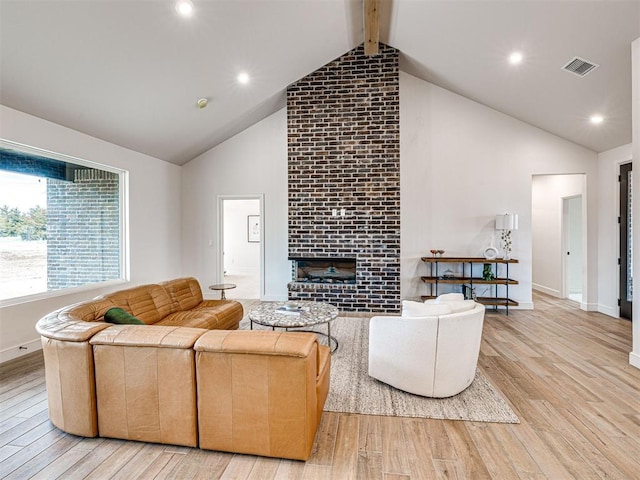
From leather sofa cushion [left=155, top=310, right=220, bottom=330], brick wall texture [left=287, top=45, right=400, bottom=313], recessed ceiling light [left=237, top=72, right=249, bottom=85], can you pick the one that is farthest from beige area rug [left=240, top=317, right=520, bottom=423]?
recessed ceiling light [left=237, top=72, right=249, bottom=85]

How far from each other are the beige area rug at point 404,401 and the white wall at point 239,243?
24.7ft

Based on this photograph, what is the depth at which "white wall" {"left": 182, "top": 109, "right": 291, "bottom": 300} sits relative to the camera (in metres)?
5.99

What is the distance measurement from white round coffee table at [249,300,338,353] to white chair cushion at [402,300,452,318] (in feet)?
2.82

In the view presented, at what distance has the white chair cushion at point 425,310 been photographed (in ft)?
8.23

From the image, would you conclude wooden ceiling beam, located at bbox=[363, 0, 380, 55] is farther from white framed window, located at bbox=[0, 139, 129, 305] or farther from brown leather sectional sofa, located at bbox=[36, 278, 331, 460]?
white framed window, located at bbox=[0, 139, 129, 305]

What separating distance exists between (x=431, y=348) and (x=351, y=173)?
354 cm

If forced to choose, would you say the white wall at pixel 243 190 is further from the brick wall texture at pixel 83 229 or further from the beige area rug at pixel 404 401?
the beige area rug at pixel 404 401

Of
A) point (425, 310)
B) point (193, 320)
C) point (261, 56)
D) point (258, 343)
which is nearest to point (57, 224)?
point (193, 320)

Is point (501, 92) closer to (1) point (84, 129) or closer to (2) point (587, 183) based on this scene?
(2) point (587, 183)

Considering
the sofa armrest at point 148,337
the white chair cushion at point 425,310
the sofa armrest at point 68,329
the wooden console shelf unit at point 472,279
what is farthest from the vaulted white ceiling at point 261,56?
the white chair cushion at point 425,310

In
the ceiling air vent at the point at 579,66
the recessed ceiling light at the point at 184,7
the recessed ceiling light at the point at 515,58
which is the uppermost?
the recessed ceiling light at the point at 184,7

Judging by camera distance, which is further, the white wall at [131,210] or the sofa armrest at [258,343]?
the white wall at [131,210]

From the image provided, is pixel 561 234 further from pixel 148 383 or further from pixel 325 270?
pixel 148 383

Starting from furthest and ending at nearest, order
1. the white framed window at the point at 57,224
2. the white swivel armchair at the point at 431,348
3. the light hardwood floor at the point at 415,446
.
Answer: the white framed window at the point at 57,224 → the white swivel armchair at the point at 431,348 → the light hardwood floor at the point at 415,446
